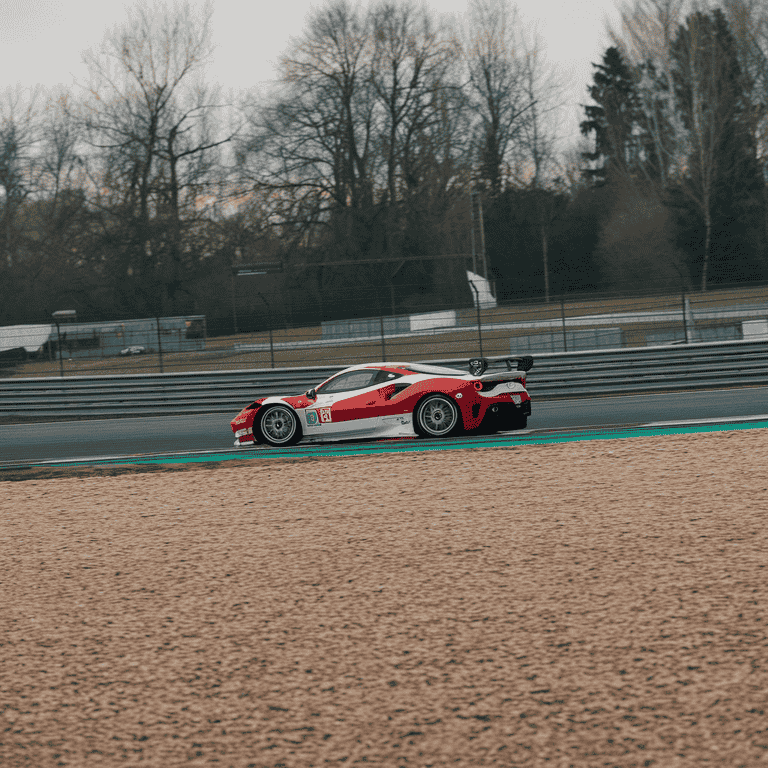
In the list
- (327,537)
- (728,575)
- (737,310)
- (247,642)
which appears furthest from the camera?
(737,310)

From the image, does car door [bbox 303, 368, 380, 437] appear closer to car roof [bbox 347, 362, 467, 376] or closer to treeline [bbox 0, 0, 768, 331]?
car roof [bbox 347, 362, 467, 376]

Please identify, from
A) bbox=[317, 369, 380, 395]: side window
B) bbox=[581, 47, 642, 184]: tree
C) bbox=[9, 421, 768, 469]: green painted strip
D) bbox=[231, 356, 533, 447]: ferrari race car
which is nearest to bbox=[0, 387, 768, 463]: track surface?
bbox=[9, 421, 768, 469]: green painted strip

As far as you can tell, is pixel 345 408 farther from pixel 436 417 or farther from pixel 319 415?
pixel 436 417

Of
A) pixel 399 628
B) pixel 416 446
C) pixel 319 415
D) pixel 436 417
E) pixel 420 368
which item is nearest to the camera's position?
pixel 399 628

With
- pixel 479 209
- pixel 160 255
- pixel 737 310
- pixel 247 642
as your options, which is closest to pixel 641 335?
pixel 737 310

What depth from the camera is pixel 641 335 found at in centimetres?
2353

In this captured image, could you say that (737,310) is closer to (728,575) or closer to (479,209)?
(728,575)

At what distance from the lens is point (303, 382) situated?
18.8 m

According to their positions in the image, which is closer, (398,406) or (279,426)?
(398,406)

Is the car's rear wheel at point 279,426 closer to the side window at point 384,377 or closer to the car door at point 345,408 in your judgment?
the car door at point 345,408

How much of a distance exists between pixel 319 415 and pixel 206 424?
489cm

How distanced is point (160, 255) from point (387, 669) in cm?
4149

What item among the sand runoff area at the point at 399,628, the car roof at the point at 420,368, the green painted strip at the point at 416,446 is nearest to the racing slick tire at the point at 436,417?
the green painted strip at the point at 416,446

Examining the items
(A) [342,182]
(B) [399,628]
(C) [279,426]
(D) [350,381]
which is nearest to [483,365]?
(D) [350,381]
